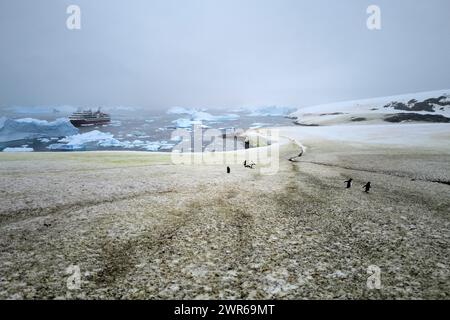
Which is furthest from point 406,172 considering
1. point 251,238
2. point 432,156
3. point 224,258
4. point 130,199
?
point 130,199

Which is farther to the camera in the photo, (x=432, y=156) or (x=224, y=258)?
(x=432, y=156)

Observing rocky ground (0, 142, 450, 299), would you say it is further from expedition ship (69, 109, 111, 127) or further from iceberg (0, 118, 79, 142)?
expedition ship (69, 109, 111, 127)

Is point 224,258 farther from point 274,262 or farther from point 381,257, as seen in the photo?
point 381,257

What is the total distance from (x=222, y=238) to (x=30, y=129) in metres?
89.5

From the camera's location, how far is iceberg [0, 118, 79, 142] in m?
76.9

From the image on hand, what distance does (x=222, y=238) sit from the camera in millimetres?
11555

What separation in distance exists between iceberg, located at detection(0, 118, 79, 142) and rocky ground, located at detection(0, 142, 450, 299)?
6735cm

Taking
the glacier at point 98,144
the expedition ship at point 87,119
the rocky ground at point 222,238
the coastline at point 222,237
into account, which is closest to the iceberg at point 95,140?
the glacier at point 98,144

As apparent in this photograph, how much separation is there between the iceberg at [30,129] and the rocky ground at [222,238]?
67350 mm

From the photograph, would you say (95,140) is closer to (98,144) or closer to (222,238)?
(98,144)

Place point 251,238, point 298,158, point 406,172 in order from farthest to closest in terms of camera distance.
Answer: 1. point 298,158
2. point 406,172
3. point 251,238

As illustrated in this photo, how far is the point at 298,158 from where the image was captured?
3362cm

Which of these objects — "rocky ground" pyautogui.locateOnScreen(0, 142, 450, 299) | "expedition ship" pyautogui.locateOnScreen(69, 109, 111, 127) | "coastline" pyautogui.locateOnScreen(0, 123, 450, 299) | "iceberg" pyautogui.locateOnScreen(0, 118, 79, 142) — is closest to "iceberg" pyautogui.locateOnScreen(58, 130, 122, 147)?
"iceberg" pyautogui.locateOnScreen(0, 118, 79, 142)
